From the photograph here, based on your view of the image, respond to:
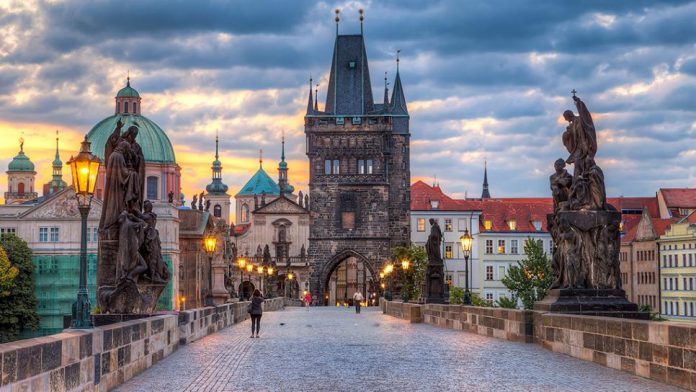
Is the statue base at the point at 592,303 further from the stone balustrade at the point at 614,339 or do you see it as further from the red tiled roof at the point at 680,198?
the red tiled roof at the point at 680,198

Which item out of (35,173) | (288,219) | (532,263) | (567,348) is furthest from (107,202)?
(35,173)

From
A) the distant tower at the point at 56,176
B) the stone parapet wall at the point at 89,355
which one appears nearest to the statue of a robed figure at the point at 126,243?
the stone parapet wall at the point at 89,355

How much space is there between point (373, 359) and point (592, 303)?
4067 millimetres

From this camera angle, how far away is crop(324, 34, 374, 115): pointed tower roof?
383ft

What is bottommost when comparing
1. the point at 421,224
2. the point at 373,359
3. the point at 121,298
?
the point at 373,359

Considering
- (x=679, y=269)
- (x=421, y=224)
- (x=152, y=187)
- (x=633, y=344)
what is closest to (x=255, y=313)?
(x=633, y=344)

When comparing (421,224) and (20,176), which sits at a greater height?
(20,176)

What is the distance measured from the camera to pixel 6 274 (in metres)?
95.4

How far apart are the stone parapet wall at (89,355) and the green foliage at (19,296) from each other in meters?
73.5

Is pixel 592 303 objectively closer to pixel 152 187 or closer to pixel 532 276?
pixel 532 276

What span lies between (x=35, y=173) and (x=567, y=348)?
575 feet

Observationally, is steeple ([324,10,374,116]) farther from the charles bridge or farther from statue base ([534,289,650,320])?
statue base ([534,289,650,320])

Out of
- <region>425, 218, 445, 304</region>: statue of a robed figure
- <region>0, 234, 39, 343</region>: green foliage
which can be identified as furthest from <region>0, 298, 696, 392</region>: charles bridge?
<region>0, 234, 39, 343</region>: green foliage

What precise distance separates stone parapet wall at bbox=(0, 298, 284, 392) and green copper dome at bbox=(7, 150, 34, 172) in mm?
164328
